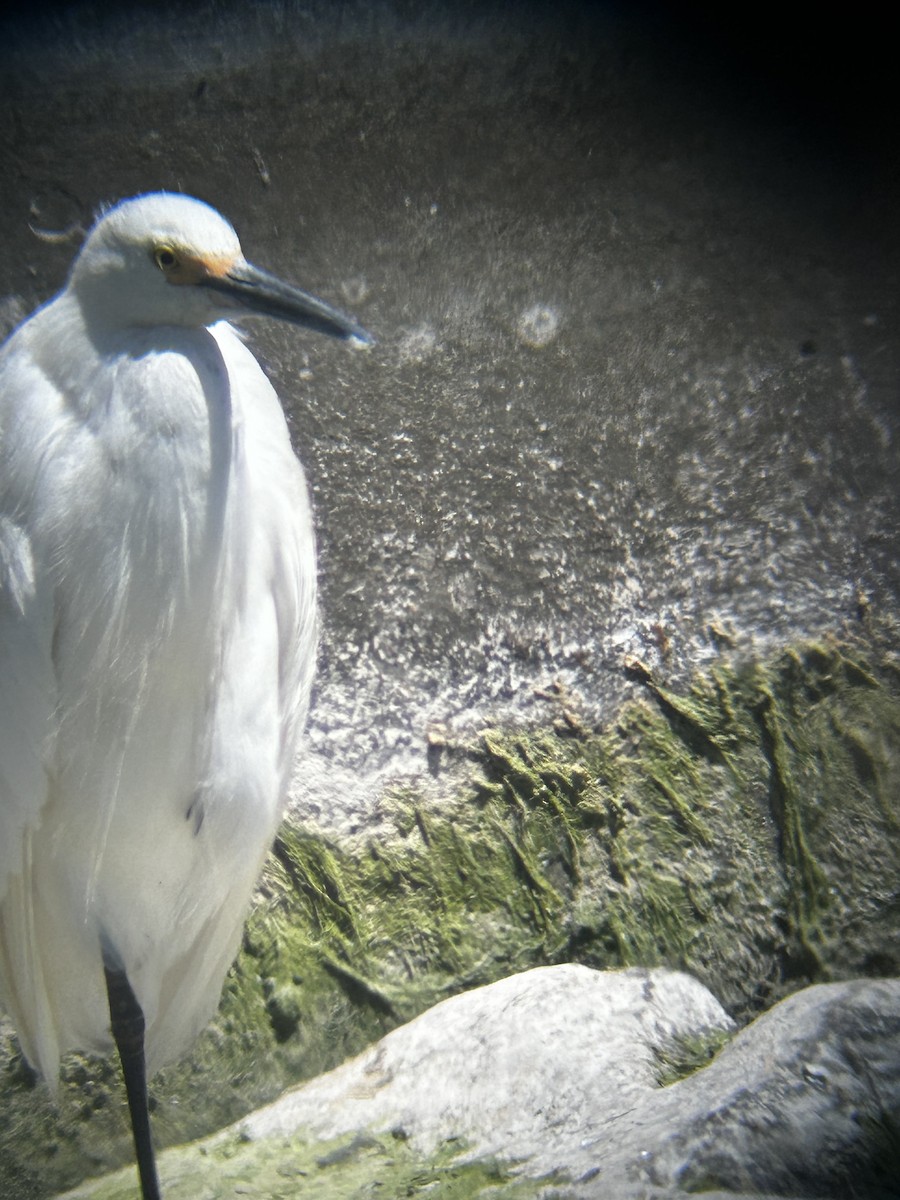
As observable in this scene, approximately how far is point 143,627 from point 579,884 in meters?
0.78

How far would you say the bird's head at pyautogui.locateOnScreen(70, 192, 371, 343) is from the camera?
804 millimetres

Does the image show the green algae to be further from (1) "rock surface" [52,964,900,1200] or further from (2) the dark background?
(2) the dark background

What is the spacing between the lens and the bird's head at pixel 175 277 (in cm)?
80

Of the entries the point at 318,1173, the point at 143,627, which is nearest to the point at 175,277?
the point at 143,627

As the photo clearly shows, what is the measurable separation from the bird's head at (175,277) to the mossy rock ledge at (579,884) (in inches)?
31.0

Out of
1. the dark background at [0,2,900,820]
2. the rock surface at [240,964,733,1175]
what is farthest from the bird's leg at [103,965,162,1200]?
the dark background at [0,2,900,820]

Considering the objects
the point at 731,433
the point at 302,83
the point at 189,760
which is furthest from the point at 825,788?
the point at 302,83

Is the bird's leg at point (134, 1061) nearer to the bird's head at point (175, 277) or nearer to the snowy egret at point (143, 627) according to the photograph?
the snowy egret at point (143, 627)

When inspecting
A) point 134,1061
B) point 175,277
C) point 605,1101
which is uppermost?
point 175,277

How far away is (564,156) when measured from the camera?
1504 millimetres

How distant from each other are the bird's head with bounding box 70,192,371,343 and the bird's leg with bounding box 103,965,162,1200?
2.39 ft

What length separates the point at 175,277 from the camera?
815mm

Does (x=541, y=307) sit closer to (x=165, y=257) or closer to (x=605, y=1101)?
(x=165, y=257)

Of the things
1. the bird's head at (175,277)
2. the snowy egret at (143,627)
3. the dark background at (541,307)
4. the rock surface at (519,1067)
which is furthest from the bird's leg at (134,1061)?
the bird's head at (175,277)
